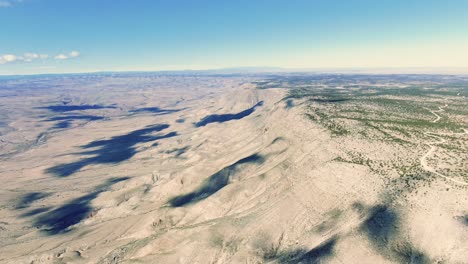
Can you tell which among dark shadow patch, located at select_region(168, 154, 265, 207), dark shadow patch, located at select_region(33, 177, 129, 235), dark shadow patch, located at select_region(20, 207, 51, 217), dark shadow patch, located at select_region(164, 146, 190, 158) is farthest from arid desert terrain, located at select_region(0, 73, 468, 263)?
dark shadow patch, located at select_region(164, 146, 190, 158)

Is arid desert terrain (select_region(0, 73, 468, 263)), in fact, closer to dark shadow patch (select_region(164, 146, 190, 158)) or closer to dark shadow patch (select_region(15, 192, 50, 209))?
dark shadow patch (select_region(15, 192, 50, 209))

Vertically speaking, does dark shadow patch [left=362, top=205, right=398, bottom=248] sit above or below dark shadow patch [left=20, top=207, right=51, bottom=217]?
above

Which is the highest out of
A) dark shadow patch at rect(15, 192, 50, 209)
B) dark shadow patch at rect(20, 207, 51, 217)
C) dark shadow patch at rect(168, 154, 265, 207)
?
dark shadow patch at rect(168, 154, 265, 207)

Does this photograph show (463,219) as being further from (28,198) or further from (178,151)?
(28,198)

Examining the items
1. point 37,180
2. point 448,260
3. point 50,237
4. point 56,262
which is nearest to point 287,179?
point 448,260

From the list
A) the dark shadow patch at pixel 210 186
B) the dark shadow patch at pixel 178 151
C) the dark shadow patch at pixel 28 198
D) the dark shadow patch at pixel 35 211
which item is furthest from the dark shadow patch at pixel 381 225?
the dark shadow patch at pixel 28 198

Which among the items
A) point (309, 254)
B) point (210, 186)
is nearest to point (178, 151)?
point (210, 186)
